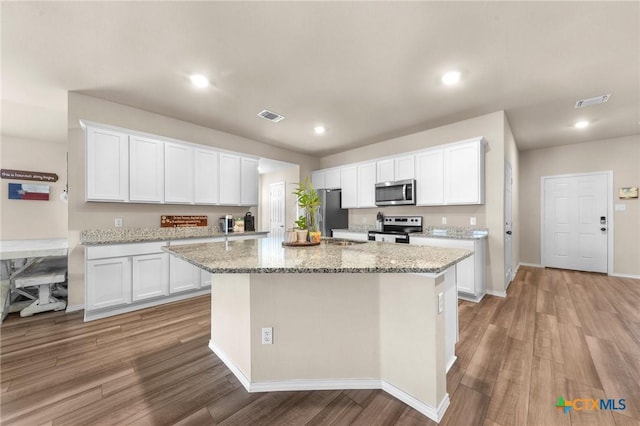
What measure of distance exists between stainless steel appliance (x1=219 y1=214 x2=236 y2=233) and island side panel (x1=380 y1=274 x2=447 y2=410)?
3281 mm

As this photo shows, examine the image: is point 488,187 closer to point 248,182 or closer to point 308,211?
point 308,211

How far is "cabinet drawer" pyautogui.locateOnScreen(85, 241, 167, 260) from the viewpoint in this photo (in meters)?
2.87

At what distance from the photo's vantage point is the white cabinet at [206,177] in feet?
12.9

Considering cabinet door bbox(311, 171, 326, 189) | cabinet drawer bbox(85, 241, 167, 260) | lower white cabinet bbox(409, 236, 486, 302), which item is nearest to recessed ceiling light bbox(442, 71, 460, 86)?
lower white cabinet bbox(409, 236, 486, 302)

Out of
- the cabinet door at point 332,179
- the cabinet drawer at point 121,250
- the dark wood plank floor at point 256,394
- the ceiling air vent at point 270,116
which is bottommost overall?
the dark wood plank floor at point 256,394

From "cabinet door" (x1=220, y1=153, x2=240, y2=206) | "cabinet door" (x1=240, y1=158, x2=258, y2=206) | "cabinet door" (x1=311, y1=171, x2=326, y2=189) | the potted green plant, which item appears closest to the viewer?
the potted green plant

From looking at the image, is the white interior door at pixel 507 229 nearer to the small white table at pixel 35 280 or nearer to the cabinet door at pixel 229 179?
the cabinet door at pixel 229 179

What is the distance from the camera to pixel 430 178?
4.06 meters

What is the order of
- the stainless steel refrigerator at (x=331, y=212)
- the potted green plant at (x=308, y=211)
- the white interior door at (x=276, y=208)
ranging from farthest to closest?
the white interior door at (x=276, y=208)
the stainless steel refrigerator at (x=331, y=212)
the potted green plant at (x=308, y=211)

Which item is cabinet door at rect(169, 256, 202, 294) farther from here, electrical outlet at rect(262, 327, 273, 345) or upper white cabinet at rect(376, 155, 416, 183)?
upper white cabinet at rect(376, 155, 416, 183)

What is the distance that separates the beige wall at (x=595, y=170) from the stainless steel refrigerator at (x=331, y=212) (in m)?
4.14

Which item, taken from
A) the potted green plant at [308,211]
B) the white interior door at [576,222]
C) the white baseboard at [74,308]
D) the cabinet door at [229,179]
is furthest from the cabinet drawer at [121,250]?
the white interior door at [576,222]

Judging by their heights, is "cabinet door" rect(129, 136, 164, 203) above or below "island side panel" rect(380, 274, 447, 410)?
above

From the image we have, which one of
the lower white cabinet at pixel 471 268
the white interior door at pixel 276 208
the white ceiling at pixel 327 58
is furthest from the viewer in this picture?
the white interior door at pixel 276 208
